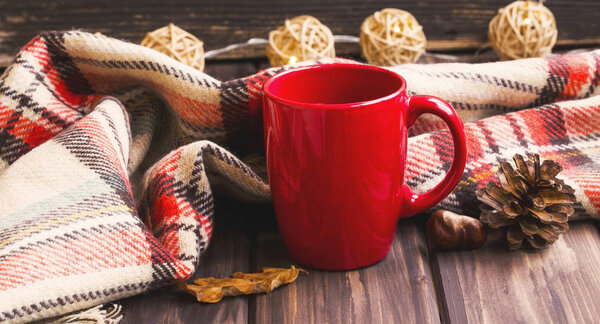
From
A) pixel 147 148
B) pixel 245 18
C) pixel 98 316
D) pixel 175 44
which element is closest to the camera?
pixel 98 316

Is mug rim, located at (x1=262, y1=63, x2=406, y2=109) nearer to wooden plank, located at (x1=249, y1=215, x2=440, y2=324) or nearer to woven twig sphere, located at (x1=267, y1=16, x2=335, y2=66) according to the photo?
wooden plank, located at (x1=249, y1=215, x2=440, y2=324)

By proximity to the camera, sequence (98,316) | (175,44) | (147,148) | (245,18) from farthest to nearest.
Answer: (245,18)
(175,44)
(147,148)
(98,316)

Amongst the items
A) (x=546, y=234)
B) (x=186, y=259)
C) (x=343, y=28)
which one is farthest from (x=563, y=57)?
(x=186, y=259)

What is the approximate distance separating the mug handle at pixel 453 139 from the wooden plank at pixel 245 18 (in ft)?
1.71

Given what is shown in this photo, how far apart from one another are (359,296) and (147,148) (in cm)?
32

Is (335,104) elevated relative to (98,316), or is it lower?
elevated

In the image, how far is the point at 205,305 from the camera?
474mm

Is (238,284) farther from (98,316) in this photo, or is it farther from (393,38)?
(393,38)

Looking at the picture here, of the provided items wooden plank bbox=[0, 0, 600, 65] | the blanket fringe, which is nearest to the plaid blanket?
the blanket fringe

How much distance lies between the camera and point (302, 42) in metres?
0.81

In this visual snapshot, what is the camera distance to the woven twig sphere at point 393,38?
827 millimetres

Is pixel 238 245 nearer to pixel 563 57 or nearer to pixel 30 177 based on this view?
pixel 30 177

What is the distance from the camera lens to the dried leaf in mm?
475

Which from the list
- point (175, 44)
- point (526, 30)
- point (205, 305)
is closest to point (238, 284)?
point (205, 305)
